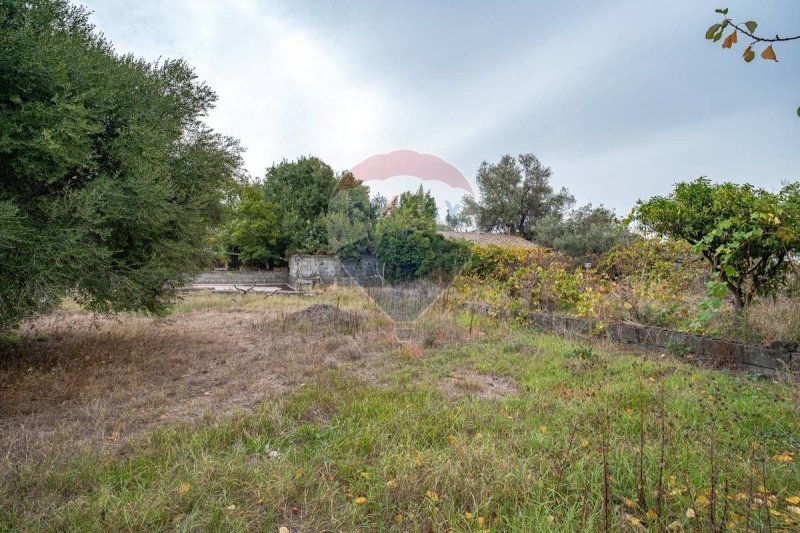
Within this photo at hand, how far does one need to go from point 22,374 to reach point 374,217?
5044 millimetres

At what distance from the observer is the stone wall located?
188 inches

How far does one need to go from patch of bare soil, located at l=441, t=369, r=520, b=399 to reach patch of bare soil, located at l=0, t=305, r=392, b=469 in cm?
91

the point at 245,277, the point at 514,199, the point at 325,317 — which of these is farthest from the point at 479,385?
the point at 514,199

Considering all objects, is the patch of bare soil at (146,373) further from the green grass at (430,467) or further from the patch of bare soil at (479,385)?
the patch of bare soil at (479,385)

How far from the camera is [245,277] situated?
2481cm

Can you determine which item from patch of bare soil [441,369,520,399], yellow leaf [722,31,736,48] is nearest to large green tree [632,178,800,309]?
patch of bare soil [441,369,520,399]

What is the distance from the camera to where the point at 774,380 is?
4.50 meters

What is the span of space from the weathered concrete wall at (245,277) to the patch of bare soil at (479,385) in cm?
2131

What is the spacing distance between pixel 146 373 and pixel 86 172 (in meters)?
2.66

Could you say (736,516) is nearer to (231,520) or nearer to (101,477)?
(231,520)

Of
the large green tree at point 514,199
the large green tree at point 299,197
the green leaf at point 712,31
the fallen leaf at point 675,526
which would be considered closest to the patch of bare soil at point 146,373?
the fallen leaf at point 675,526

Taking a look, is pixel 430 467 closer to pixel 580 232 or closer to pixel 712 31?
pixel 712 31

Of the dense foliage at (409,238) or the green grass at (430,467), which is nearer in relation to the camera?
the green grass at (430,467)

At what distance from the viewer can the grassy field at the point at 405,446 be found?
2.26 meters
